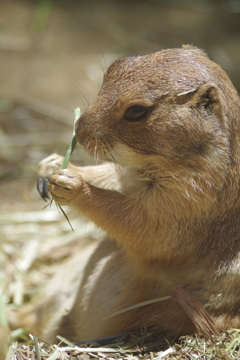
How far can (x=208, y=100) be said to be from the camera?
12.4ft

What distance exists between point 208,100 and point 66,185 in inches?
54.2

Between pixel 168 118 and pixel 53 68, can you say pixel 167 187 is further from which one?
pixel 53 68

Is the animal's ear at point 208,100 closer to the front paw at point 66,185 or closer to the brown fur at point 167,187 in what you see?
the brown fur at point 167,187

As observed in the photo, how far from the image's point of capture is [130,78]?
3828mm

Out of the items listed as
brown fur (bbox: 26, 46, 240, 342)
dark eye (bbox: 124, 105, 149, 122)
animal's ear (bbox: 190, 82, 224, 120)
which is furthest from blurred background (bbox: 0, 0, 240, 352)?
animal's ear (bbox: 190, 82, 224, 120)

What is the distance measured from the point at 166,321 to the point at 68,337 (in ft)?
3.95

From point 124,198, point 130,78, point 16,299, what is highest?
point 130,78

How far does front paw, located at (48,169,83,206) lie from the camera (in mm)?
4105

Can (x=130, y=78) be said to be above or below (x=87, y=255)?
above

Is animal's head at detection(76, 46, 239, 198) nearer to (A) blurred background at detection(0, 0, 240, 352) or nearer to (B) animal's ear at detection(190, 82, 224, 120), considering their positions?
(B) animal's ear at detection(190, 82, 224, 120)

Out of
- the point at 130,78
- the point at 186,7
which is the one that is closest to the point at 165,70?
the point at 130,78

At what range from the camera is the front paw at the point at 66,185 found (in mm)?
4105

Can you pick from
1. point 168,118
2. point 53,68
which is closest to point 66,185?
point 168,118

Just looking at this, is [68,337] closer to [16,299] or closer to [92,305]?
[92,305]
